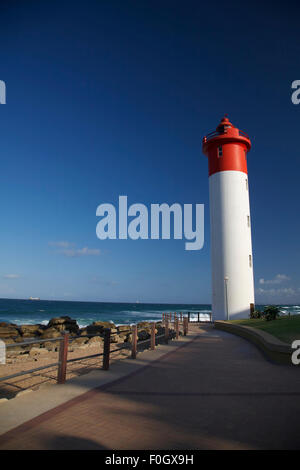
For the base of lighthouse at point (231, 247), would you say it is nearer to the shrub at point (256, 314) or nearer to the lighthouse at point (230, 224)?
the lighthouse at point (230, 224)

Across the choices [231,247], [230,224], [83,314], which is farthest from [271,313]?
[83,314]

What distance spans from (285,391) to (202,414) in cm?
224

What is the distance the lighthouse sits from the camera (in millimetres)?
21594

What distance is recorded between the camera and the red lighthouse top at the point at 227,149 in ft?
77.6

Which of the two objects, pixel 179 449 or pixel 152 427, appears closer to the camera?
pixel 179 449

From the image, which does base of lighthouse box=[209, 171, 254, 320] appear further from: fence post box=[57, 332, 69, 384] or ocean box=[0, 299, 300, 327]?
fence post box=[57, 332, 69, 384]

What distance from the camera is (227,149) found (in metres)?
23.9

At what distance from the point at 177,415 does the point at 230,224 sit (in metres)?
18.9

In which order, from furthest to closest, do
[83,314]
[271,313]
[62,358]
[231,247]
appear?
[83,314] < [231,247] < [271,313] < [62,358]

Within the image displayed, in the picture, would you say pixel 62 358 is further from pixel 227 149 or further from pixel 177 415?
pixel 227 149

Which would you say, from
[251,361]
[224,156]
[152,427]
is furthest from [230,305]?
[152,427]

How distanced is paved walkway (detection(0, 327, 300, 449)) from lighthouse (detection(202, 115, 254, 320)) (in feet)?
46.6
